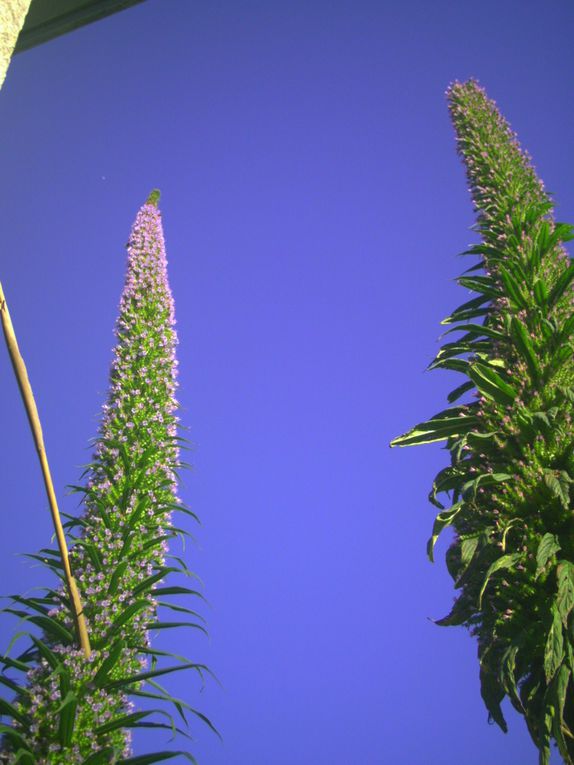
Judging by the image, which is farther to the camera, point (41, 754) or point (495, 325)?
point (495, 325)

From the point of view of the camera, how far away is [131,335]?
17.6 ft

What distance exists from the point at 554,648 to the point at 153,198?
21.9 feet

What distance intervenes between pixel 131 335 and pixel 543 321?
14.1 ft

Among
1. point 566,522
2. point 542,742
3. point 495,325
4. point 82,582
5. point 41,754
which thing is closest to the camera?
point 41,754

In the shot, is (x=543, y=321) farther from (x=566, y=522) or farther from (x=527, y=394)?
(x=566, y=522)

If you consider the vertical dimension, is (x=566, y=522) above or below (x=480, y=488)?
below

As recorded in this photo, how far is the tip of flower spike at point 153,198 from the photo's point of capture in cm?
697

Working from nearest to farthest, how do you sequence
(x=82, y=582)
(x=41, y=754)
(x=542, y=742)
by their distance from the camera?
(x=41, y=754), (x=82, y=582), (x=542, y=742)

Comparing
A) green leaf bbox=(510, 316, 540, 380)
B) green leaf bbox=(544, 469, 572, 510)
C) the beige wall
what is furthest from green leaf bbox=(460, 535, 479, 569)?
the beige wall

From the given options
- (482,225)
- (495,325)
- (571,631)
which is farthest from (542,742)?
(482,225)

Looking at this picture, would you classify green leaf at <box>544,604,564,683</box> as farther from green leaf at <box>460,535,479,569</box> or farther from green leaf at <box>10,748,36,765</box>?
green leaf at <box>10,748,36,765</box>

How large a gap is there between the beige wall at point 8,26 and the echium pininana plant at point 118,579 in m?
3.21

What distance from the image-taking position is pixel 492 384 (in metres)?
5.52

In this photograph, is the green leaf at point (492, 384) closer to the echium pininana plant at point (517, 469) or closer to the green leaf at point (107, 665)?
the echium pininana plant at point (517, 469)
